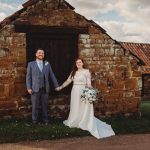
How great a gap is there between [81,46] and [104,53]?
2.72 feet

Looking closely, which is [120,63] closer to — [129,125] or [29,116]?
[129,125]

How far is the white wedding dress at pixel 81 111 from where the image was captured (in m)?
10.9

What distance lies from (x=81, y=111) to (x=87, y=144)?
188 cm

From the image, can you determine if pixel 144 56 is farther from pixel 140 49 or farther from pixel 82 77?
pixel 82 77

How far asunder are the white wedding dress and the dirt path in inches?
27.3

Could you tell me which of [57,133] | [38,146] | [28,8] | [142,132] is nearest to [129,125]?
[142,132]

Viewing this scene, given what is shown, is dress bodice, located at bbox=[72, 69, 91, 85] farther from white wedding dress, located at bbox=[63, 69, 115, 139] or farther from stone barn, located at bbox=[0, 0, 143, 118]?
stone barn, located at bbox=[0, 0, 143, 118]

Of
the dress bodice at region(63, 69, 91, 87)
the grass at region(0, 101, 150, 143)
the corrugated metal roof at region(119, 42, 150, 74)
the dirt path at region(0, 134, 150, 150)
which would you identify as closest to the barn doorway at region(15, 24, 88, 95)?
the dress bodice at region(63, 69, 91, 87)

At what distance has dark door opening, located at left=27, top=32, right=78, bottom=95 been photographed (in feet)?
38.9

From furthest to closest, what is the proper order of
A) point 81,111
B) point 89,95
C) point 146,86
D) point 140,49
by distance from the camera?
1. point 140,49
2. point 146,86
3. point 81,111
4. point 89,95

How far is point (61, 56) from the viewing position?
12.2 m

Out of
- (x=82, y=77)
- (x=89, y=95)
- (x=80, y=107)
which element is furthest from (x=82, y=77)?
(x=80, y=107)

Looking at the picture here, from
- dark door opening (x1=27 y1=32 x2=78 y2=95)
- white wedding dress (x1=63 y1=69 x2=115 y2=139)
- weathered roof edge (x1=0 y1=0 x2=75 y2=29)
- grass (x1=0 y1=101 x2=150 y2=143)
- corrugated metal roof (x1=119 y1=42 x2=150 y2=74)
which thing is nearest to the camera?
grass (x1=0 y1=101 x2=150 y2=143)

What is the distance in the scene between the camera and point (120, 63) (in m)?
12.9
